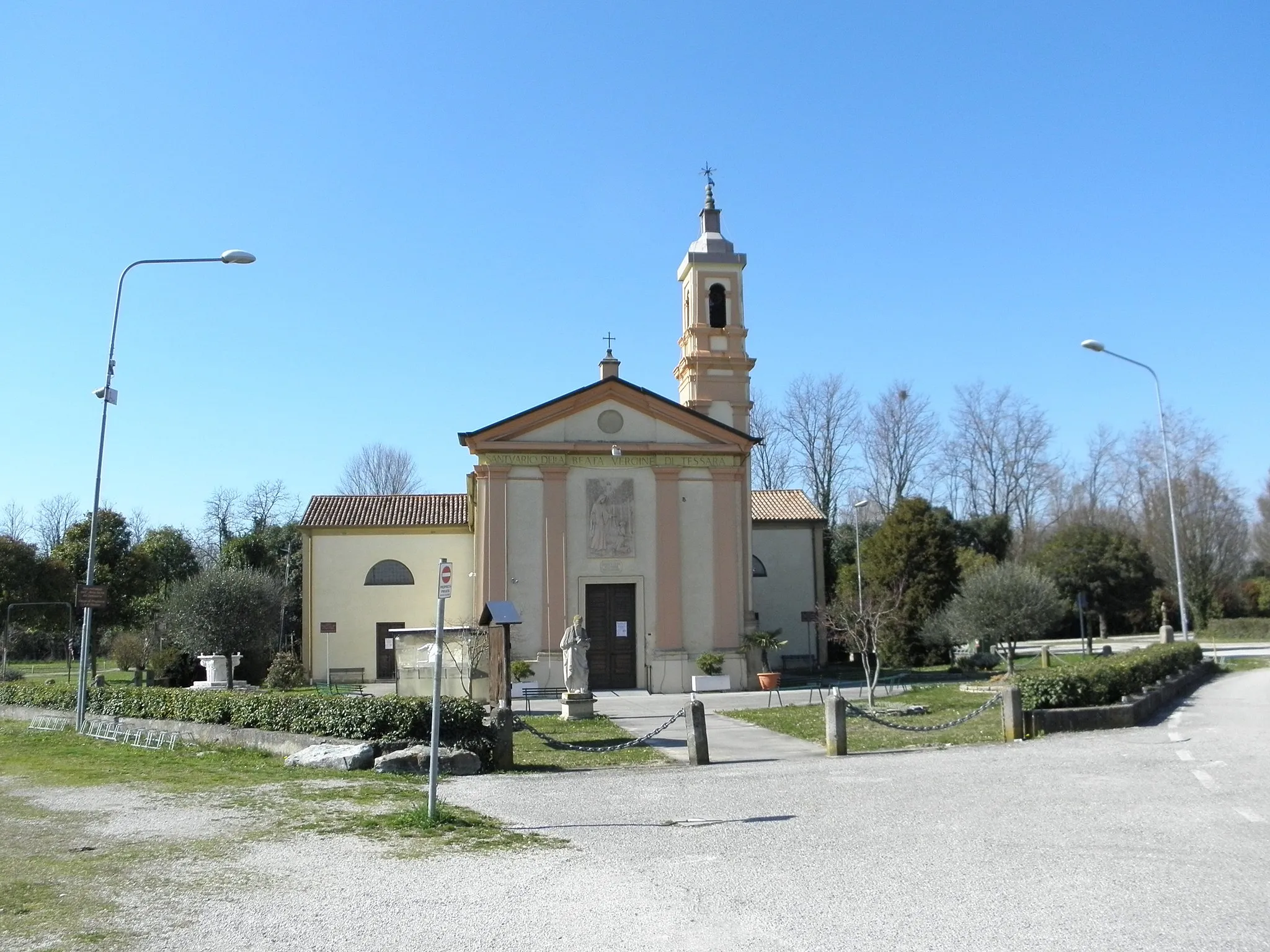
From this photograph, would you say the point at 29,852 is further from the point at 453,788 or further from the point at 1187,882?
the point at 1187,882

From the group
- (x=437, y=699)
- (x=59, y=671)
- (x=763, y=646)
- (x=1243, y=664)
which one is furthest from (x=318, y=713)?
(x=59, y=671)

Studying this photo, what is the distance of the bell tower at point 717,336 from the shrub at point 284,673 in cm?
1418

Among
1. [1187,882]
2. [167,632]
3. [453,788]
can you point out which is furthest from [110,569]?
[1187,882]

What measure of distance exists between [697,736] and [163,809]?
6759mm

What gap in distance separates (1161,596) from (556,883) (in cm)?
5202

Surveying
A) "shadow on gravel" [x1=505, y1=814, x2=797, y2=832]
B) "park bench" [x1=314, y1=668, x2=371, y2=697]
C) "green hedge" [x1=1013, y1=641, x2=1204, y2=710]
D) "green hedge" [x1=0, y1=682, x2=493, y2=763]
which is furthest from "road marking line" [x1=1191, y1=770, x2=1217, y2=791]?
"park bench" [x1=314, y1=668, x2=371, y2=697]

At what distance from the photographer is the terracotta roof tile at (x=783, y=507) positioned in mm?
37625

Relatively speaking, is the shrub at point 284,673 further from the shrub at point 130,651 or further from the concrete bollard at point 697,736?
the concrete bollard at point 697,736

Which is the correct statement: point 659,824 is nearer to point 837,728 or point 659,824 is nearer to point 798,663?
point 837,728

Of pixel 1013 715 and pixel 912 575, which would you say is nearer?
pixel 1013 715

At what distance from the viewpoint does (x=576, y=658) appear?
22.2m

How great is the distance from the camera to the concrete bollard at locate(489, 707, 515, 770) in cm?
1379

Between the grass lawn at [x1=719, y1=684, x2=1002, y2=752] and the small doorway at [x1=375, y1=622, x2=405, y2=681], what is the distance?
46.6ft

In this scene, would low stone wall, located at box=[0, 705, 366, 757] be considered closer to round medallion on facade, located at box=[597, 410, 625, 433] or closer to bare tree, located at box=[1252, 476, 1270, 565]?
round medallion on facade, located at box=[597, 410, 625, 433]
